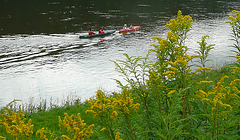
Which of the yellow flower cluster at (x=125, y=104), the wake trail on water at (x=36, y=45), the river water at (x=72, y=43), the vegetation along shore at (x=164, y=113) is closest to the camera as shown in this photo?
the vegetation along shore at (x=164, y=113)

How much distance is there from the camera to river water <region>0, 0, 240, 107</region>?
15.9 meters

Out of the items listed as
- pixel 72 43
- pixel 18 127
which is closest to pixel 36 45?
pixel 72 43

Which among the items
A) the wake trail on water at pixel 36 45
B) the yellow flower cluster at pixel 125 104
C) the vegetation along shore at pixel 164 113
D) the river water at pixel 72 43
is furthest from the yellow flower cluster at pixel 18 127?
the wake trail on water at pixel 36 45

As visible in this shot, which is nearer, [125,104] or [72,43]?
[125,104]

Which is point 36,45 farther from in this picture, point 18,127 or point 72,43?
point 18,127

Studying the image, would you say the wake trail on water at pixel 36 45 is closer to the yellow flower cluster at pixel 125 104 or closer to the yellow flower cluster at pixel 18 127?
the yellow flower cluster at pixel 18 127

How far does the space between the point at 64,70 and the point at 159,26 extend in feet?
47.6

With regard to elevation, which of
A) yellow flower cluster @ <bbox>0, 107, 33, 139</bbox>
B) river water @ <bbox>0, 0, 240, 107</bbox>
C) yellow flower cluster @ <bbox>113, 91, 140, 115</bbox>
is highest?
yellow flower cluster @ <bbox>113, 91, 140, 115</bbox>

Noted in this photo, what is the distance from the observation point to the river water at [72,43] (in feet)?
52.1

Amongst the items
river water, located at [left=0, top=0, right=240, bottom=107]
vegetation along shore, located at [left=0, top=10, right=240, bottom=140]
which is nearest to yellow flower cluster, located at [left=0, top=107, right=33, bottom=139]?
vegetation along shore, located at [left=0, top=10, right=240, bottom=140]

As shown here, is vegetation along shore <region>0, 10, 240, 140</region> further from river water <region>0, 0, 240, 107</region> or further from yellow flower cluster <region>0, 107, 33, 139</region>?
river water <region>0, 0, 240, 107</region>

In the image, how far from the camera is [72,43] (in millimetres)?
24062

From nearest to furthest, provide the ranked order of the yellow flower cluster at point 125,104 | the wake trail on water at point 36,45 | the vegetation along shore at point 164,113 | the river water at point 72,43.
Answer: the vegetation along shore at point 164,113
the yellow flower cluster at point 125,104
the river water at point 72,43
the wake trail on water at point 36,45

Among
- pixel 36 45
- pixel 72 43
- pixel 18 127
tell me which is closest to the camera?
pixel 18 127
